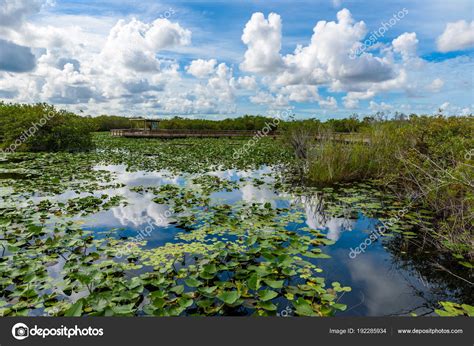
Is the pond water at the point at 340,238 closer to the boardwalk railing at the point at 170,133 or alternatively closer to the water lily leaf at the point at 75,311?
the water lily leaf at the point at 75,311

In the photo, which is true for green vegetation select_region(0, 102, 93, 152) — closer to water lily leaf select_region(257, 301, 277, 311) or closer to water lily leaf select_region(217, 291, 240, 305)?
water lily leaf select_region(217, 291, 240, 305)

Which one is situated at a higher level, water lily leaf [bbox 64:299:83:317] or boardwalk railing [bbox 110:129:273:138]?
boardwalk railing [bbox 110:129:273:138]

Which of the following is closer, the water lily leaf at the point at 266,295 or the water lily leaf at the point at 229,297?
the water lily leaf at the point at 229,297

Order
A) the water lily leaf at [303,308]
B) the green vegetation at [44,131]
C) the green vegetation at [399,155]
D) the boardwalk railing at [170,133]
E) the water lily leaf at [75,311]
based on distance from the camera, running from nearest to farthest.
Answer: the water lily leaf at [75,311], the water lily leaf at [303,308], the green vegetation at [399,155], the green vegetation at [44,131], the boardwalk railing at [170,133]

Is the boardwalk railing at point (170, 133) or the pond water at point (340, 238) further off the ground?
the boardwalk railing at point (170, 133)

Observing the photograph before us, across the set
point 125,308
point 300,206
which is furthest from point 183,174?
point 125,308

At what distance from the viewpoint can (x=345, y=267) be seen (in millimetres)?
4477

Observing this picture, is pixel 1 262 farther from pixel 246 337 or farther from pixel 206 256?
pixel 246 337

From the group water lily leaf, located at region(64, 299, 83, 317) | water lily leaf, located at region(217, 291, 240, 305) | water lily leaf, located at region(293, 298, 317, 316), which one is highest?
water lily leaf, located at region(217, 291, 240, 305)

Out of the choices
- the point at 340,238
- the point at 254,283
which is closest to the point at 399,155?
the point at 340,238

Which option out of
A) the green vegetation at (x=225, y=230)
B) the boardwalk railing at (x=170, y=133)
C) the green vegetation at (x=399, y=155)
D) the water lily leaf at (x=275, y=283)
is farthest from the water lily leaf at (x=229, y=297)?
the boardwalk railing at (x=170, y=133)

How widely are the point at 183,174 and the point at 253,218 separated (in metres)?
5.84

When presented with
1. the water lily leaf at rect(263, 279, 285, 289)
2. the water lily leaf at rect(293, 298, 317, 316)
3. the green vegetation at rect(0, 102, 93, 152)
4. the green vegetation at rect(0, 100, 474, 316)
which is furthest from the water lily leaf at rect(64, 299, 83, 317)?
the green vegetation at rect(0, 102, 93, 152)

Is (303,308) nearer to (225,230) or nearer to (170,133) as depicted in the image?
(225,230)
